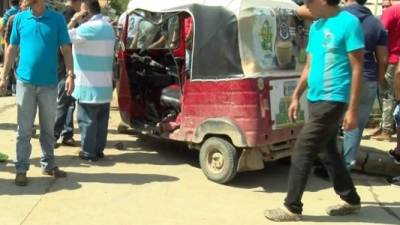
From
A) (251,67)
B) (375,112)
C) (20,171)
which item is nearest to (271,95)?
(251,67)

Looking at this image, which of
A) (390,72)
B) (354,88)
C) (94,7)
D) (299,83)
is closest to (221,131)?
(299,83)

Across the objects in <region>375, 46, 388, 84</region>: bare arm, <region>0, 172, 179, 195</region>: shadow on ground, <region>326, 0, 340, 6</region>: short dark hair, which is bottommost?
<region>0, 172, 179, 195</region>: shadow on ground

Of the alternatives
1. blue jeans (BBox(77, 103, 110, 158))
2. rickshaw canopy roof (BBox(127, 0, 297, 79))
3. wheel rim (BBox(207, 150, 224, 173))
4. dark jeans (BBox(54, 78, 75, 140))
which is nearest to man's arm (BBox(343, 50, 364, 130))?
rickshaw canopy roof (BBox(127, 0, 297, 79))

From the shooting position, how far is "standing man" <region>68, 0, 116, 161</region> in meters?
6.57

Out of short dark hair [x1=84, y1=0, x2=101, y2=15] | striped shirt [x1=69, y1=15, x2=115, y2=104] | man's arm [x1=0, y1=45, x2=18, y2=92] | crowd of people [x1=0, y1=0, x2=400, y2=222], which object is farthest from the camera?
short dark hair [x1=84, y1=0, x2=101, y2=15]

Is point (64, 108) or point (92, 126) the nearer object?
point (92, 126)

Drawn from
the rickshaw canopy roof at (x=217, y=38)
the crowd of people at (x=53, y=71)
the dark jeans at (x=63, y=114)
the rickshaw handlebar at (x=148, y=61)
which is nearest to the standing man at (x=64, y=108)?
the dark jeans at (x=63, y=114)

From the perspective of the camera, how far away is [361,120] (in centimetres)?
596

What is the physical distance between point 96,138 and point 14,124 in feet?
9.38

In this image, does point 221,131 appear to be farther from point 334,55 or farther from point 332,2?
point 332,2

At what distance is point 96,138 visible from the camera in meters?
6.89

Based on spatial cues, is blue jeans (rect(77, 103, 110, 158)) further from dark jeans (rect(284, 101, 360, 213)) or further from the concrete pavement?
dark jeans (rect(284, 101, 360, 213))

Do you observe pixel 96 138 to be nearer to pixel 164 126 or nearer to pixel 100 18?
pixel 164 126

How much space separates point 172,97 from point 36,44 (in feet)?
6.23
